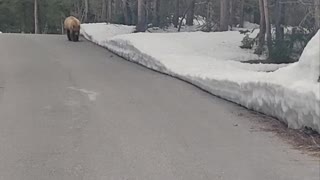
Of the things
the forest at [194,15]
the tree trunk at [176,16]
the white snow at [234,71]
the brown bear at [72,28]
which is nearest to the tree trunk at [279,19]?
the forest at [194,15]

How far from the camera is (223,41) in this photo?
79.7ft

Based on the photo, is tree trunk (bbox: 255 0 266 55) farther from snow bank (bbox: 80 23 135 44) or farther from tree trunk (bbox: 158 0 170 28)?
tree trunk (bbox: 158 0 170 28)

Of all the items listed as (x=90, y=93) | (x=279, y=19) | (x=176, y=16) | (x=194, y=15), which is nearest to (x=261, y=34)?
(x=279, y=19)

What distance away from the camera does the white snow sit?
26.8 ft

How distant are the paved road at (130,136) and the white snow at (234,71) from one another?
1.21 ft

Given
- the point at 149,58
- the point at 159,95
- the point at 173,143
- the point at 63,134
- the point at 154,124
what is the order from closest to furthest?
1. the point at 173,143
2. the point at 63,134
3. the point at 154,124
4. the point at 159,95
5. the point at 149,58

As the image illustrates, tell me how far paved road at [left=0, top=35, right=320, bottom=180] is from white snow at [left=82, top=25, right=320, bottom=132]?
369mm

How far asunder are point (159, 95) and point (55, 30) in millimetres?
58413

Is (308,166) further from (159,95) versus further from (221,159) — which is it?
(159,95)

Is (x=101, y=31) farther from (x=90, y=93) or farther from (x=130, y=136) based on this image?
(x=130, y=136)

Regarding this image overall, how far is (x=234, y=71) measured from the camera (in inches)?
548

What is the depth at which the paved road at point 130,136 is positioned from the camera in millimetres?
6430

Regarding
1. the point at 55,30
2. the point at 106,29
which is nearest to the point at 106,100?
the point at 106,29

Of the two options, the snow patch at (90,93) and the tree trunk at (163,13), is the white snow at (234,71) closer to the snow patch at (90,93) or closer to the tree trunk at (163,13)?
the snow patch at (90,93)
